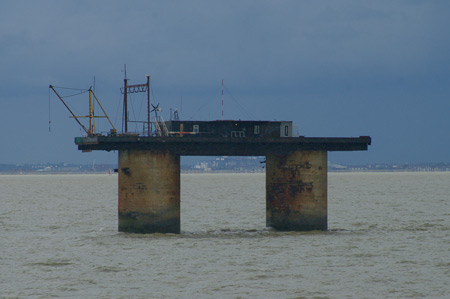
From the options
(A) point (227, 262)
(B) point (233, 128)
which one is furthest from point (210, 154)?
(A) point (227, 262)

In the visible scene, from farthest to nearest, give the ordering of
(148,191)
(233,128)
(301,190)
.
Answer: (233,128) < (301,190) < (148,191)

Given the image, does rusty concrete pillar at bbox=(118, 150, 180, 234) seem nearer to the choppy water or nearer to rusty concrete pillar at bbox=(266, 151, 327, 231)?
the choppy water

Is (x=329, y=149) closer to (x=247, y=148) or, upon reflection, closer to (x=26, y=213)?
(x=247, y=148)

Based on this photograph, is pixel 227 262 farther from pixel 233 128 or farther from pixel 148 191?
pixel 233 128

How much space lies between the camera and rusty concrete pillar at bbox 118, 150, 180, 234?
48.3 meters

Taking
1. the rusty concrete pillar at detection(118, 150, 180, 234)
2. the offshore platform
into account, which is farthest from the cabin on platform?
the rusty concrete pillar at detection(118, 150, 180, 234)

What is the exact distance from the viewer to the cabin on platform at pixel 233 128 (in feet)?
176

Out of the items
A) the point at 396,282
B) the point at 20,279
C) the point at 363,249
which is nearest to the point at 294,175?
the point at 363,249

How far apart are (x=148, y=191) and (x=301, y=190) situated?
378 inches

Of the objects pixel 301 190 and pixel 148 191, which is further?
pixel 301 190

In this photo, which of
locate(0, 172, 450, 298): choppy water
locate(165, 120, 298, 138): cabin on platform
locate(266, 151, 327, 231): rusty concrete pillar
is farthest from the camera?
locate(165, 120, 298, 138): cabin on platform

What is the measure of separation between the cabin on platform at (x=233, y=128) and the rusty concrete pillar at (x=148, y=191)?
4.94 meters

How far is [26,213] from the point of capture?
81.6m

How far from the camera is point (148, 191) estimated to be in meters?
48.2
